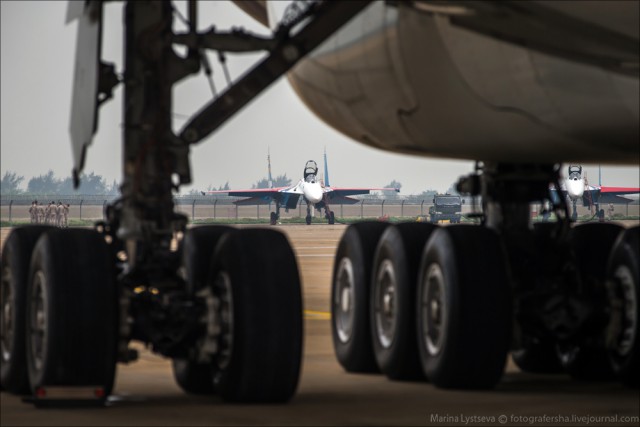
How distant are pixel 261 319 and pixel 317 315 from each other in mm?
8306

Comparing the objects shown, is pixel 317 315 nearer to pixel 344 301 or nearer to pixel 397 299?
pixel 344 301

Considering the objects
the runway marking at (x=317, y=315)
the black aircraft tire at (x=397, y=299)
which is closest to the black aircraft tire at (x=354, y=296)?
the black aircraft tire at (x=397, y=299)

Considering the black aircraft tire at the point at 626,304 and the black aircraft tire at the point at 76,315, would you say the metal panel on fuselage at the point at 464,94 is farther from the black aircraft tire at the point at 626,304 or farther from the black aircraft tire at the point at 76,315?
the black aircraft tire at the point at 76,315

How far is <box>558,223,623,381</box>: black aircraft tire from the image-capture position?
30.3 feet

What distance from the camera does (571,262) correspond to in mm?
9133

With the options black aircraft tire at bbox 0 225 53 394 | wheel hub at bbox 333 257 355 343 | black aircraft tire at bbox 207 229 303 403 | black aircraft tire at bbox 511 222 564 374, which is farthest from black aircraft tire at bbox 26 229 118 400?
black aircraft tire at bbox 511 222 564 374

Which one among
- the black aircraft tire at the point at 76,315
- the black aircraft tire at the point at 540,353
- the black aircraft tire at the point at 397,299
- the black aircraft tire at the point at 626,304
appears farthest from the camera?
the black aircraft tire at the point at 540,353

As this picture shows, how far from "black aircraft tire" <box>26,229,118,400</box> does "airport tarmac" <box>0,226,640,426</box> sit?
17cm

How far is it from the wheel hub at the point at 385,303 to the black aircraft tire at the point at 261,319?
192 cm

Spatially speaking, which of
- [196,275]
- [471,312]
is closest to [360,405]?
[471,312]

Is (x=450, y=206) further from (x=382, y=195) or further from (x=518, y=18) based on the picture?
(x=518, y=18)

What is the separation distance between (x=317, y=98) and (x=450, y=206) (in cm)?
7649

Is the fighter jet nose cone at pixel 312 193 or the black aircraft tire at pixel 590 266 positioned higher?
the fighter jet nose cone at pixel 312 193

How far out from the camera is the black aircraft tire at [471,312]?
8.21 m
